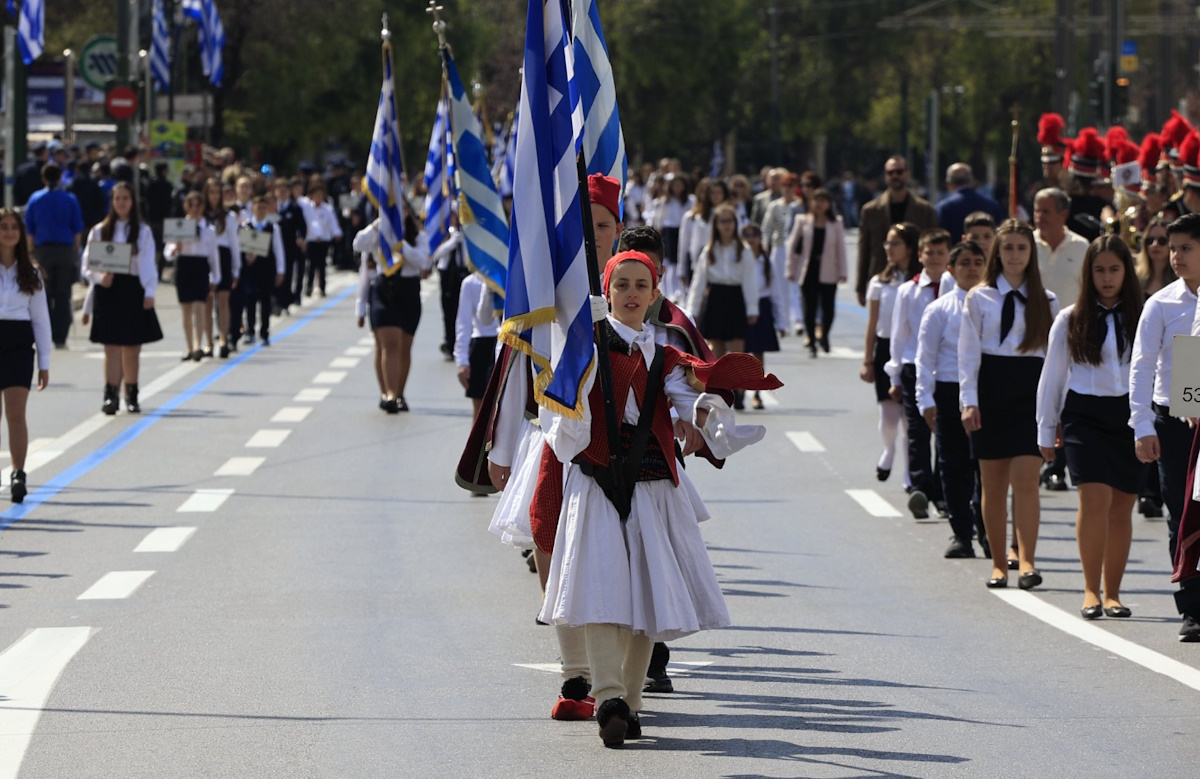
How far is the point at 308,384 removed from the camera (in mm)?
22141

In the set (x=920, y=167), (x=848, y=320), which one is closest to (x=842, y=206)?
(x=920, y=167)

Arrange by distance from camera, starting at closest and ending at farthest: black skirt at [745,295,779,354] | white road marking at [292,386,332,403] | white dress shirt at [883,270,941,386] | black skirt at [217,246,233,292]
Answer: white dress shirt at [883,270,941,386], black skirt at [745,295,779,354], white road marking at [292,386,332,403], black skirt at [217,246,233,292]

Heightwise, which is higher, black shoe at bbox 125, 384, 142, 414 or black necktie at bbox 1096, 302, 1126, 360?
black necktie at bbox 1096, 302, 1126, 360

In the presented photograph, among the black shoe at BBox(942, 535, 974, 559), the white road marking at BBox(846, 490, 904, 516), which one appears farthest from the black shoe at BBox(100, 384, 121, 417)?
the black shoe at BBox(942, 535, 974, 559)

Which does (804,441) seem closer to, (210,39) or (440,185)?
(440,185)

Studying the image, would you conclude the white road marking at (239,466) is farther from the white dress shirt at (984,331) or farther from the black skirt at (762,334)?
the white dress shirt at (984,331)

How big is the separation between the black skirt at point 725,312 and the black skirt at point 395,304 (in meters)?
2.37

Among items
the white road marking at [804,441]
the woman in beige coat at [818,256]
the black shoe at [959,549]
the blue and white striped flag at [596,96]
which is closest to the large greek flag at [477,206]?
the blue and white striped flag at [596,96]

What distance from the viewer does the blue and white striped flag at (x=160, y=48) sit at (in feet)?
137

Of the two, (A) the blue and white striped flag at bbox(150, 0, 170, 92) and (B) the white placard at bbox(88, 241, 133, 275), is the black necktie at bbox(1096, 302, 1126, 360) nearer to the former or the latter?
(B) the white placard at bbox(88, 241, 133, 275)

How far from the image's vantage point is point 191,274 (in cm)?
2295

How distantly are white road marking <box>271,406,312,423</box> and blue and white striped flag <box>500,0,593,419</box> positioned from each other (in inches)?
440

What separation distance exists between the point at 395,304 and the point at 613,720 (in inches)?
482

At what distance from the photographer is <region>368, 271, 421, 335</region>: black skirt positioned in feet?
63.4
